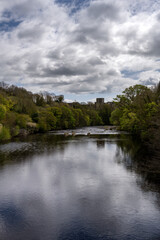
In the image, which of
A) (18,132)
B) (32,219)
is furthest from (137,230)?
(18,132)

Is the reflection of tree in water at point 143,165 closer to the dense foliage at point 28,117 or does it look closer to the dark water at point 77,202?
the dark water at point 77,202

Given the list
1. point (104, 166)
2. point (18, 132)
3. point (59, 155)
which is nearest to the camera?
point (104, 166)

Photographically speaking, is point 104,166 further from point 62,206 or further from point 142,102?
point 142,102

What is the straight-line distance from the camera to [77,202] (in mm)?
12445

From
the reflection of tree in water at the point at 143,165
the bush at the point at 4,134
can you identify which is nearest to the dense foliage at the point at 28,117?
the bush at the point at 4,134

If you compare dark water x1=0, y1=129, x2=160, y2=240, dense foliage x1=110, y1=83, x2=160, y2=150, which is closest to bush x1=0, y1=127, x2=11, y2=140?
dark water x1=0, y1=129, x2=160, y2=240

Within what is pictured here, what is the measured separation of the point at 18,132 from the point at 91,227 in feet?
135

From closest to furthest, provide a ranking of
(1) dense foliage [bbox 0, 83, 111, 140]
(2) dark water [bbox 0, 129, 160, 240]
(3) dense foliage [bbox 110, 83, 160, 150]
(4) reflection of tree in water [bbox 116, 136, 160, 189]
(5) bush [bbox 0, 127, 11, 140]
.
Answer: (2) dark water [bbox 0, 129, 160, 240]
(4) reflection of tree in water [bbox 116, 136, 160, 189]
(3) dense foliage [bbox 110, 83, 160, 150]
(5) bush [bbox 0, 127, 11, 140]
(1) dense foliage [bbox 0, 83, 111, 140]

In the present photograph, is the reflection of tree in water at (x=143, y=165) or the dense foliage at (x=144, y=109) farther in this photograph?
the dense foliage at (x=144, y=109)

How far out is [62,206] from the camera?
39.1 feet

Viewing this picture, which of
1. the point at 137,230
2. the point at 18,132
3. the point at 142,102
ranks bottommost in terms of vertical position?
the point at 137,230

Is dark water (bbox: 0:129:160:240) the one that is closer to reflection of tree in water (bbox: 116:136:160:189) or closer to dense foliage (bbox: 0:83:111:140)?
reflection of tree in water (bbox: 116:136:160:189)

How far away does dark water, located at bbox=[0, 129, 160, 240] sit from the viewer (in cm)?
955

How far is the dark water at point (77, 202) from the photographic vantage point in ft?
31.3
